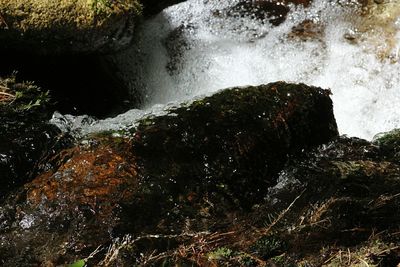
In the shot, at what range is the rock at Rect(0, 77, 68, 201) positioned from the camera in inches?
112

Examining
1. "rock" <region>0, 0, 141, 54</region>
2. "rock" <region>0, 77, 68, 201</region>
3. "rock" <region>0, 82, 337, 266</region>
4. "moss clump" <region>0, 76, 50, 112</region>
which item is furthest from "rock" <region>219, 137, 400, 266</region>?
"rock" <region>0, 0, 141, 54</region>

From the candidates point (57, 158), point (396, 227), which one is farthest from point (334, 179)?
point (57, 158)

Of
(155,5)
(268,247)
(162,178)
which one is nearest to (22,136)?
(162,178)

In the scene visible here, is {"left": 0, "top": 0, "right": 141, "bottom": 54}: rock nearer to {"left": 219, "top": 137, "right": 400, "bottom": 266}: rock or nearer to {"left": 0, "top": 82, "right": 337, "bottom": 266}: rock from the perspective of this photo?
{"left": 0, "top": 82, "right": 337, "bottom": 266}: rock

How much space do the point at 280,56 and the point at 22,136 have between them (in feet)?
10.9

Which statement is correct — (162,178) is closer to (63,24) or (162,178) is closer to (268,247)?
(268,247)

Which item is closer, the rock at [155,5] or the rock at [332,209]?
the rock at [332,209]

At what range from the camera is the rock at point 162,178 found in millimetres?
2490

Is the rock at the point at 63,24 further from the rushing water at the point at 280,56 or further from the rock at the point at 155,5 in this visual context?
the rock at the point at 155,5

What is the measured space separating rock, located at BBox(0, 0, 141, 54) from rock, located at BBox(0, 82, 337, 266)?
5.10 ft

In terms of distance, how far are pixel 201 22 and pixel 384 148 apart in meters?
2.90

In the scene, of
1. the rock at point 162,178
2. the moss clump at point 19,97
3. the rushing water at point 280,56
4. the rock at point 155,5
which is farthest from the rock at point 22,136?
the rock at point 155,5

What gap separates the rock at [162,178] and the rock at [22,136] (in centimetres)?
14

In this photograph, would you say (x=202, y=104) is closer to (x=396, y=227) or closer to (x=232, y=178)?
(x=232, y=178)
